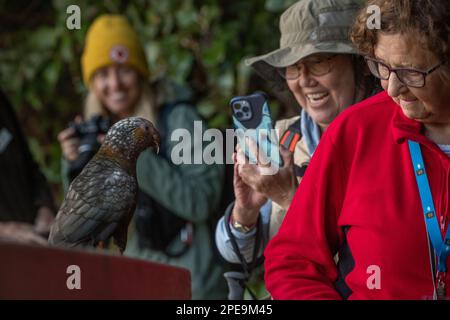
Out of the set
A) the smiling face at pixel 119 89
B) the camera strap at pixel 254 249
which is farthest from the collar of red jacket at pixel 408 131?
the smiling face at pixel 119 89

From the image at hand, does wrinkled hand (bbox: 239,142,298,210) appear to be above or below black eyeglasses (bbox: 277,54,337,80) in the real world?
below

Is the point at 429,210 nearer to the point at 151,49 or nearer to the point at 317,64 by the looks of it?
the point at 317,64

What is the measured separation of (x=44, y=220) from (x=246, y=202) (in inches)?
61.4

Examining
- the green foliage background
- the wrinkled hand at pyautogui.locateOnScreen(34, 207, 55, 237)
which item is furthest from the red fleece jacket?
the green foliage background

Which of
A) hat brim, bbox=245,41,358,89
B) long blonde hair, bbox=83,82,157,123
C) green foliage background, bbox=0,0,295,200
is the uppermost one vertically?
green foliage background, bbox=0,0,295,200

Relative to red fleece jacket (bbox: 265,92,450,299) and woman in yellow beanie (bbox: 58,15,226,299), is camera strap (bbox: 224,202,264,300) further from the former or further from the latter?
woman in yellow beanie (bbox: 58,15,226,299)

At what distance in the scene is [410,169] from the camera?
1.85 meters

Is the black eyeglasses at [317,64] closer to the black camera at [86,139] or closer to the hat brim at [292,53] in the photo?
the hat brim at [292,53]

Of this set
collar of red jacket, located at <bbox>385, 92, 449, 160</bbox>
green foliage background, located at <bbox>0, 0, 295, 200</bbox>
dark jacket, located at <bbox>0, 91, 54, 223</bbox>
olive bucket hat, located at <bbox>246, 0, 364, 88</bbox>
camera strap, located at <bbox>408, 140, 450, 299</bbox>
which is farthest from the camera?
green foliage background, located at <bbox>0, 0, 295, 200</bbox>

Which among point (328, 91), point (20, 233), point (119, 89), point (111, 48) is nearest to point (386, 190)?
point (328, 91)

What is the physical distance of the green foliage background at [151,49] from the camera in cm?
522

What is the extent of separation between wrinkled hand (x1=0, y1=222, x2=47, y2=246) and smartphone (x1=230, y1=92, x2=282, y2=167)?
1304 millimetres

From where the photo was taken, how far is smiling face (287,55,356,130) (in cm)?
245

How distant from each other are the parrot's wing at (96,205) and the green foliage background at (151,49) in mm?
2934
